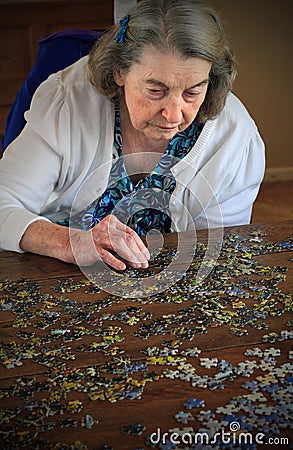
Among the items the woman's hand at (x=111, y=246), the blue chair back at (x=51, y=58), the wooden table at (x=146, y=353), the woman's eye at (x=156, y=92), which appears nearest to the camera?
the wooden table at (x=146, y=353)

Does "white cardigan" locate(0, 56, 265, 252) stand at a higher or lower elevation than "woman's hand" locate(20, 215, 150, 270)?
higher

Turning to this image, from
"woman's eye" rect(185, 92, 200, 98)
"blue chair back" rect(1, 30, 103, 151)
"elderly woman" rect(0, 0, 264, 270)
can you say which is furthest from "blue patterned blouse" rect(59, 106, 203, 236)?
"blue chair back" rect(1, 30, 103, 151)

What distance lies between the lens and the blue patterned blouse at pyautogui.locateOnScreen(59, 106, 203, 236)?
2.43 meters

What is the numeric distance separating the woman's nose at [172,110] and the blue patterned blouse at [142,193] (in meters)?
0.29

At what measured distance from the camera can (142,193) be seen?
2.47 m

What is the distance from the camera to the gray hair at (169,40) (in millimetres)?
2117

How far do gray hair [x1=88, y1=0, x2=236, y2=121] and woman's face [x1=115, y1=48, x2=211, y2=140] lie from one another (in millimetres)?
26

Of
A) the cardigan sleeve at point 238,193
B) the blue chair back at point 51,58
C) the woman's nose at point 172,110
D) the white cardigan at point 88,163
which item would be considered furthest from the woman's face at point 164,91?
the blue chair back at point 51,58

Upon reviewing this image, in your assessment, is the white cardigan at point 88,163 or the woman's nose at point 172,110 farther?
the white cardigan at point 88,163

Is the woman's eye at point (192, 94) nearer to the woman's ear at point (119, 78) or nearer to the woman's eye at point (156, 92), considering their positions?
the woman's eye at point (156, 92)

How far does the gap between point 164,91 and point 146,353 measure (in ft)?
2.77

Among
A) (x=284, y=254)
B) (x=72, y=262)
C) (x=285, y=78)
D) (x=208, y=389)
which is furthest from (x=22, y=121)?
(x=285, y=78)

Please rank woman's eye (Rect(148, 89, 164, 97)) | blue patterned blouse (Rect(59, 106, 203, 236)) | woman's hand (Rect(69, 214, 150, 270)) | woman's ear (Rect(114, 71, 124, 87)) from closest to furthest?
1. woman's hand (Rect(69, 214, 150, 270))
2. woman's eye (Rect(148, 89, 164, 97))
3. woman's ear (Rect(114, 71, 124, 87))
4. blue patterned blouse (Rect(59, 106, 203, 236))

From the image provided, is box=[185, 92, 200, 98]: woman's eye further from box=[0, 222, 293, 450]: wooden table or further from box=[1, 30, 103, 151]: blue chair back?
box=[1, 30, 103, 151]: blue chair back
